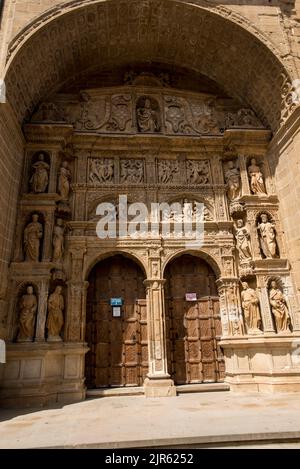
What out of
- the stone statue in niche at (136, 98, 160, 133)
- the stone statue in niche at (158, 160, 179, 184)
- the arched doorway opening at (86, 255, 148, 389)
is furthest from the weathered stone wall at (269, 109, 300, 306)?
the arched doorway opening at (86, 255, 148, 389)

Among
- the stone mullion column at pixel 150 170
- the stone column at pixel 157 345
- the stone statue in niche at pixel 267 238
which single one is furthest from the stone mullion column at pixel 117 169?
the stone statue in niche at pixel 267 238

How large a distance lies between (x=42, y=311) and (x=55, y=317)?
1.05ft

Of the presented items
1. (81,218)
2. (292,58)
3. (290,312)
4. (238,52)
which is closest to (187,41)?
(238,52)

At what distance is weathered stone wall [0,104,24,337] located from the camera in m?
7.01

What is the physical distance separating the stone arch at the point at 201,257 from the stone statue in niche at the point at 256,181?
2155mm

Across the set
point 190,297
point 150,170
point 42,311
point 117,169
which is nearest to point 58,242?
point 42,311

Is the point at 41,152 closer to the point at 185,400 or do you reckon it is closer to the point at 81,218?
the point at 81,218

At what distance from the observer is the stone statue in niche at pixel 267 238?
26.5 ft

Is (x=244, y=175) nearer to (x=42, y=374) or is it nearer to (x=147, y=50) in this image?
(x=147, y=50)

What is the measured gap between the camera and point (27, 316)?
277 inches

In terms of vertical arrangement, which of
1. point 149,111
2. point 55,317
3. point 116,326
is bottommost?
point 116,326

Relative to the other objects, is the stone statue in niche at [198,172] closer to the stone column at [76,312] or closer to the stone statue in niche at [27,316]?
the stone column at [76,312]

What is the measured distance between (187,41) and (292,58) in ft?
9.67
